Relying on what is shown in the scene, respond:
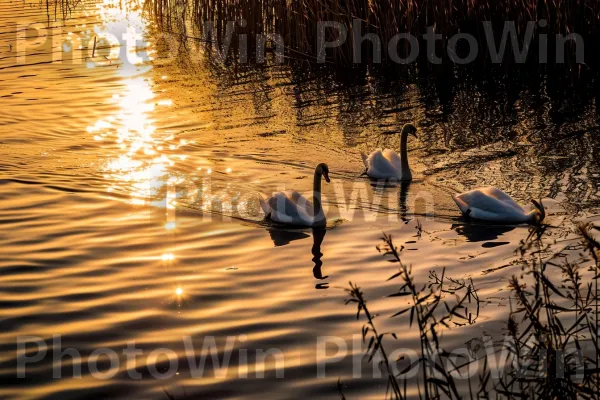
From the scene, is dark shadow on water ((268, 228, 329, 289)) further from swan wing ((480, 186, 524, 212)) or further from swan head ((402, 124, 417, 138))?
swan head ((402, 124, 417, 138))

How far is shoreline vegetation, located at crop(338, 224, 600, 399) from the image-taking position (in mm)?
3619

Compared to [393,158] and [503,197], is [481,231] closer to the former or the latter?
[503,197]

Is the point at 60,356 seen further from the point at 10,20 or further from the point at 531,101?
the point at 10,20

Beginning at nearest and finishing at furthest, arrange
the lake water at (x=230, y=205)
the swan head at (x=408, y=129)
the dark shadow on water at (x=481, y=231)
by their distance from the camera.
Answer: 1. the lake water at (x=230, y=205)
2. the dark shadow on water at (x=481, y=231)
3. the swan head at (x=408, y=129)

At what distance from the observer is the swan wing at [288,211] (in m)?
9.00

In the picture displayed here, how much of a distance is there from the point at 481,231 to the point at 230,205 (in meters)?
2.65

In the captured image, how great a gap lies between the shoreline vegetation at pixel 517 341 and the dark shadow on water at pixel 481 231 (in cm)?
61

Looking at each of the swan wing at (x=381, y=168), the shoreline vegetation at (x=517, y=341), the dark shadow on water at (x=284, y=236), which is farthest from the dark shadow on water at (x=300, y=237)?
the swan wing at (x=381, y=168)

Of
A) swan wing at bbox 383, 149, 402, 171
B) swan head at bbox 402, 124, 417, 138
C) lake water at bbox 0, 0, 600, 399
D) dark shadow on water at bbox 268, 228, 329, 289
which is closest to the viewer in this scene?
lake water at bbox 0, 0, 600, 399

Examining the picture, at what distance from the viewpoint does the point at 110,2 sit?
75.9ft

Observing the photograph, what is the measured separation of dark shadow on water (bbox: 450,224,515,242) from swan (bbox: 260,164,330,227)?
1359mm

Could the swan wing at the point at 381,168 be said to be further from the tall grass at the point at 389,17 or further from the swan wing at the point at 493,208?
the tall grass at the point at 389,17

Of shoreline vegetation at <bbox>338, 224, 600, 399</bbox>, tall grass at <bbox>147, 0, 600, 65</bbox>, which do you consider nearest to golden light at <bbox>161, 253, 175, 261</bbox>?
shoreline vegetation at <bbox>338, 224, 600, 399</bbox>

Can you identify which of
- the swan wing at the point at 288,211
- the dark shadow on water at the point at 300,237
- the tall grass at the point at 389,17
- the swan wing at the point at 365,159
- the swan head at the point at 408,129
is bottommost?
the dark shadow on water at the point at 300,237
